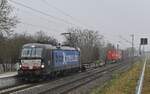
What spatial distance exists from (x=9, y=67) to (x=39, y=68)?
26631mm

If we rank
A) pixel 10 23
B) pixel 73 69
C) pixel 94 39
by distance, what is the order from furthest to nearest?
pixel 94 39 → pixel 10 23 → pixel 73 69

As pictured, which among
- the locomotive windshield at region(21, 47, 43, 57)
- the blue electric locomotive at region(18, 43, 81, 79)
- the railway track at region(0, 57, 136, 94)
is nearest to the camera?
the railway track at region(0, 57, 136, 94)

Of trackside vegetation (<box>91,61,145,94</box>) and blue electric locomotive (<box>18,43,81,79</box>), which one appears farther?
blue electric locomotive (<box>18,43,81,79</box>)

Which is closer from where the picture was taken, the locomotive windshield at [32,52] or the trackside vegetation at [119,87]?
the trackside vegetation at [119,87]

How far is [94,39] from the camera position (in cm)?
11769

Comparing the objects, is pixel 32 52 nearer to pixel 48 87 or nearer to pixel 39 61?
pixel 39 61

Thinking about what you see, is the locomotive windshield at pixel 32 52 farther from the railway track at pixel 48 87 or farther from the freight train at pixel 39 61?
the railway track at pixel 48 87

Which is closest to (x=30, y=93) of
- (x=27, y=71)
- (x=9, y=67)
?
(x=27, y=71)

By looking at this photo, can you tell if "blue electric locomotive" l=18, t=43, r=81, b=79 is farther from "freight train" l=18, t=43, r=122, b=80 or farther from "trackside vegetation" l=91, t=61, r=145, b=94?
"trackside vegetation" l=91, t=61, r=145, b=94

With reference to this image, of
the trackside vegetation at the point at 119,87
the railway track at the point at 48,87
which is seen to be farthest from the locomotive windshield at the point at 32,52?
the trackside vegetation at the point at 119,87

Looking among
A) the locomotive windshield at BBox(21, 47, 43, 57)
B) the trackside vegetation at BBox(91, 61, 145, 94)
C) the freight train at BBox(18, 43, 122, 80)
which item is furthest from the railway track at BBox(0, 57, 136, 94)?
the locomotive windshield at BBox(21, 47, 43, 57)

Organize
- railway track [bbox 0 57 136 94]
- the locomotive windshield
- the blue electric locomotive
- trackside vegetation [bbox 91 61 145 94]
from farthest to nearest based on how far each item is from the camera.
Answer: the locomotive windshield
the blue electric locomotive
railway track [bbox 0 57 136 94]
trackside vegetation [bbox 91 61 145 94]

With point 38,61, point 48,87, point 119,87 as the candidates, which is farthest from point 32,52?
point 119,87

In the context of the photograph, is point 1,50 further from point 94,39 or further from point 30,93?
point 94,39
